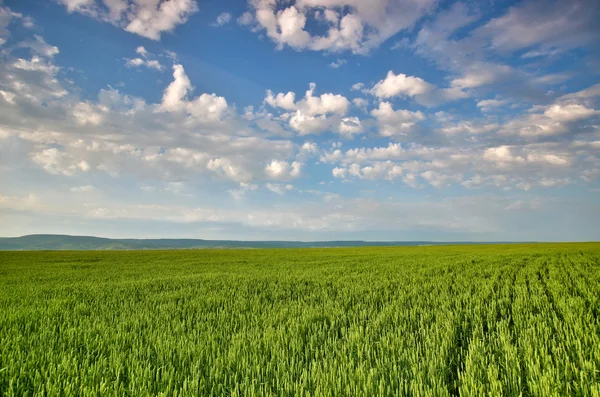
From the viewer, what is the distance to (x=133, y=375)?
4379 mm

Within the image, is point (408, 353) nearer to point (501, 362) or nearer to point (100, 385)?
point (501, 362)

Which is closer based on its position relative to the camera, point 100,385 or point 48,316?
point 100,385

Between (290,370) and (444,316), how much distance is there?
168 inches

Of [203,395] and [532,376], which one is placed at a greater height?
[532,376]

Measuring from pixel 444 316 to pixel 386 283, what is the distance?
22.5ft

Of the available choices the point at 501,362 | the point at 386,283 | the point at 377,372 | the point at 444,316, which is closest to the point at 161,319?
the point at 377,372

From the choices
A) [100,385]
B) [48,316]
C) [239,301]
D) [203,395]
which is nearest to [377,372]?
[203,395]

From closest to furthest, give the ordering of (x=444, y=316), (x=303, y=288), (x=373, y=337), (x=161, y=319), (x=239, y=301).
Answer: (x=373, y=337)
(x=444, y=316)
(x=161, y=319)
(x=239, y=301)
(x=303, y=288)

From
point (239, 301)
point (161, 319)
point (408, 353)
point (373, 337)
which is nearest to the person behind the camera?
point (408, 353)

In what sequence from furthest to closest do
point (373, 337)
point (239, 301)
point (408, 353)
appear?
point (239, 301) < point (373, 337) < point (408, 353)

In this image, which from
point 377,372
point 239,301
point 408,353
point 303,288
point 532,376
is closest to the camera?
point 532,376

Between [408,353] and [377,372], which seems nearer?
[377,372]

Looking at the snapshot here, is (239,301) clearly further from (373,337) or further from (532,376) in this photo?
(532,376)

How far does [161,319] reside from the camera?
8.34m
